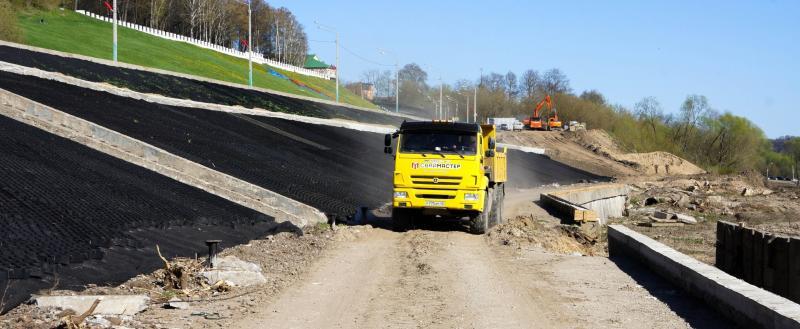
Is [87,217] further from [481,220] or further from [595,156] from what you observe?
[595,156]

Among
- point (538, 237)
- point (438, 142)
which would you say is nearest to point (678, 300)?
point (438, 142)

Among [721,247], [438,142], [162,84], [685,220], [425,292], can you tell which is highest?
[162,84]

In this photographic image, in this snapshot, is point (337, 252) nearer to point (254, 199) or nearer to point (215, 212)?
point (215, 212)

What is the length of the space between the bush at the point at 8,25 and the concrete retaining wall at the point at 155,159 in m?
41.2

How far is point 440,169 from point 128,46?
73.2 meters

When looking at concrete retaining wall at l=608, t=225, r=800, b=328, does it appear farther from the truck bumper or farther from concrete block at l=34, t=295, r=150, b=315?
concrete block at l=34, t=295, r=150, b=315

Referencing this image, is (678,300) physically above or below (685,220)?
above

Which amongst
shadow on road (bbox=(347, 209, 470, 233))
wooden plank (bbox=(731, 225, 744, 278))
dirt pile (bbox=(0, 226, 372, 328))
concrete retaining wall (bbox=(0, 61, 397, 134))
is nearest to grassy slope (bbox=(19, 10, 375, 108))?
concrete retaining wall (bbox=(0, 61, 397, 134))

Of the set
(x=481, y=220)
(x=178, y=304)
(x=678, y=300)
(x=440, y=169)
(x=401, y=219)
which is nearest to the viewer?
(x=178, y=304)

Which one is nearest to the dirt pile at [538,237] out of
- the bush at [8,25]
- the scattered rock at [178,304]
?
the scattered rock at [178,304]

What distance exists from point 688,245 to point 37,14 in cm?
8356

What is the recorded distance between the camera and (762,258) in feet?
53.4

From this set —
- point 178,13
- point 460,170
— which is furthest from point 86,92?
point 178,13

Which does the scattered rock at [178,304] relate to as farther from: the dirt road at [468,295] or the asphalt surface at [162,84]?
the asphalt surface at [162,84]
